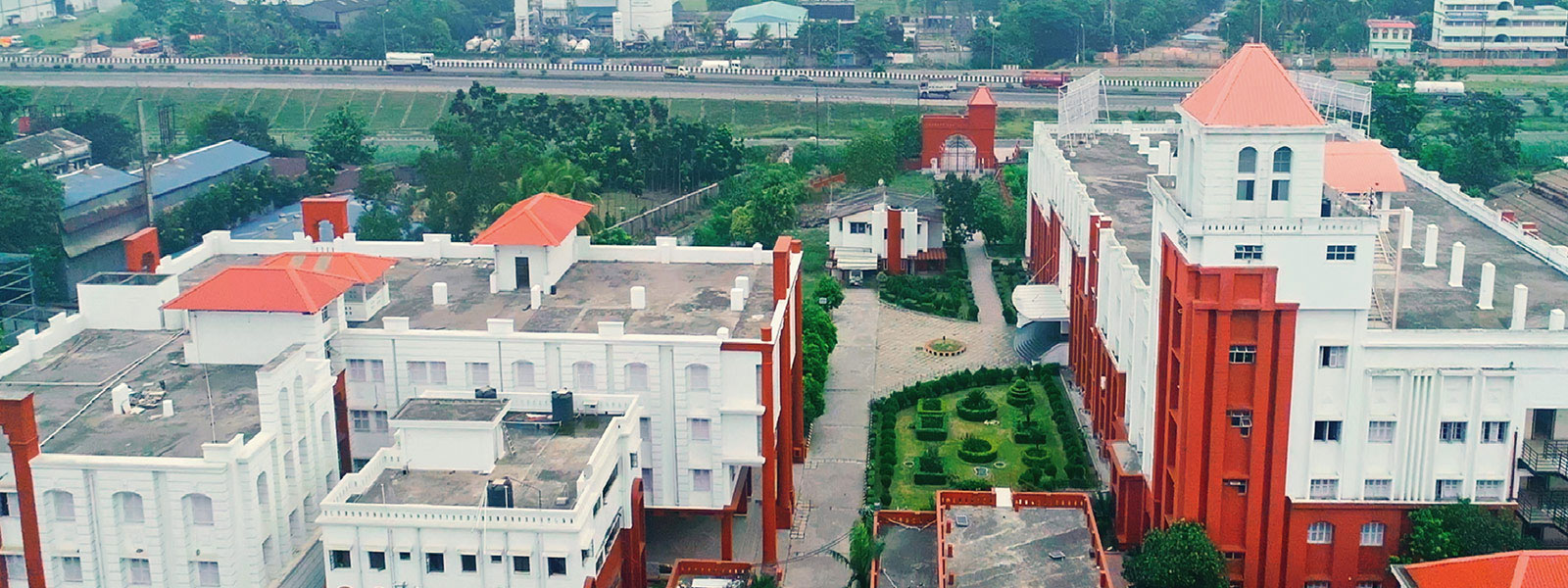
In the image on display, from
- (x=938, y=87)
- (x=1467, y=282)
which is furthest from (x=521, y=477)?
(x=938, y=87)

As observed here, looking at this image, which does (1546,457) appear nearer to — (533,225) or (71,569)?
(533,225)

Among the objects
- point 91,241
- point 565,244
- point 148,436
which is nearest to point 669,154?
point 91,241

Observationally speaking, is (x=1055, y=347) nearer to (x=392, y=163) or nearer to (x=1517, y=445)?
(x=1517, y=445)

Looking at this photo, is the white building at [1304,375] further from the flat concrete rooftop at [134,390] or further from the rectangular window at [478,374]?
the flat concrete rooftop at [134,390]

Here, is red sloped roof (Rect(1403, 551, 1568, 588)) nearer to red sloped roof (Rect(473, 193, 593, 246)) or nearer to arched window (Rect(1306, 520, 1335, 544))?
arched window (Rect(1306, 520, 1335, 544))

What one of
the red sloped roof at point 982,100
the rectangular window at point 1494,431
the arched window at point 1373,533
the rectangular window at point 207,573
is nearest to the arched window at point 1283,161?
the rectangular window at point 1494,431

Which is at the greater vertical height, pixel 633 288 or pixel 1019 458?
pixel 633 288

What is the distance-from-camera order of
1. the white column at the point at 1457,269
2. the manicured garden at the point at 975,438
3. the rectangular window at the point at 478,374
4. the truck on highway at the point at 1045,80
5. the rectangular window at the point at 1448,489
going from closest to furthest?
the rectangular window at the point at 1448,489, the rectangular window at the point at 478,374, the white column at the point at 1457,269, the manicured garden at the point at 975,438, the truck on highway at the point at 1045,80

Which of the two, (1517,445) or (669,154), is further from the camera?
(669,154)
